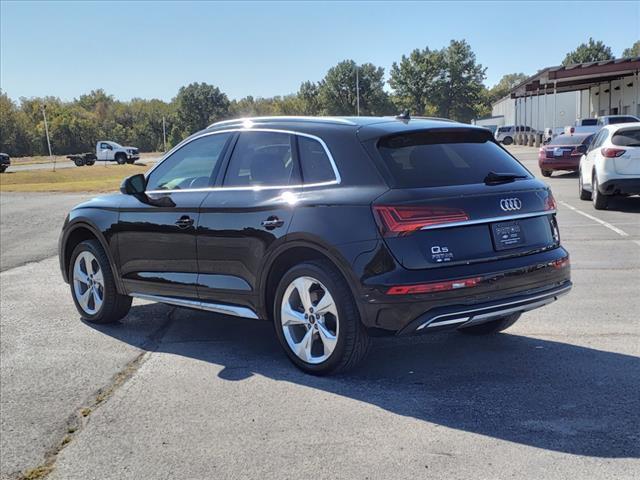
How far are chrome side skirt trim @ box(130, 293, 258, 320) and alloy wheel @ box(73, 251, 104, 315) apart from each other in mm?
542

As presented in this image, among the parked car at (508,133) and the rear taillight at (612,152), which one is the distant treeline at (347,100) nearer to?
the parked car at (508,133)

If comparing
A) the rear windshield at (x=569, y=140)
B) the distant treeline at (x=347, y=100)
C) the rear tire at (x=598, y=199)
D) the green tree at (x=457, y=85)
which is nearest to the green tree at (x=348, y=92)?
the distant treeline at (x=347, y=100)

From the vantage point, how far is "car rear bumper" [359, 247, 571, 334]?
4.10m

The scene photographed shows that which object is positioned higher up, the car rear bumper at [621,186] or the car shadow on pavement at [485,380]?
the car rear bumper at [621,186]

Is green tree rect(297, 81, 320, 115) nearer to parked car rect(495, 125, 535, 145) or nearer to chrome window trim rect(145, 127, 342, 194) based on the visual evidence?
parked car rect(495, 125, 535, 145)

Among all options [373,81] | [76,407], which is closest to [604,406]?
[76,407]

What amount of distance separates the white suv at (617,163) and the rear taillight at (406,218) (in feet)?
32.9

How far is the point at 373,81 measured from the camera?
98.5m

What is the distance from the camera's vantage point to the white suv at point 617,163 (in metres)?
12.8

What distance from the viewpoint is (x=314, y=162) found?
187 inches

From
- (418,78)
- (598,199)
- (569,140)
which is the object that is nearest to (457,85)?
(418,78)

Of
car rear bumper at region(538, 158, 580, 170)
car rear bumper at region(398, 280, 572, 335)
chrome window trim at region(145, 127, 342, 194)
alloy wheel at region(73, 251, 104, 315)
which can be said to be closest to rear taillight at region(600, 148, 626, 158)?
car rear bumper at region(398, 280, 572, 335)

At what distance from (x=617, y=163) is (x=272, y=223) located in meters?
10.2

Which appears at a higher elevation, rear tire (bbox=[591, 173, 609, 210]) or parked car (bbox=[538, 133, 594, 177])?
parked car (bbox=[538, 133, 594, 177])
